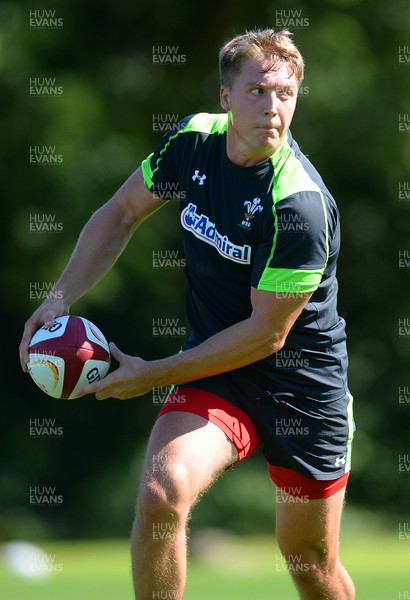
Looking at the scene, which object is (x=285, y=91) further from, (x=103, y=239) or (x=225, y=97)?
(x=103, y=239)

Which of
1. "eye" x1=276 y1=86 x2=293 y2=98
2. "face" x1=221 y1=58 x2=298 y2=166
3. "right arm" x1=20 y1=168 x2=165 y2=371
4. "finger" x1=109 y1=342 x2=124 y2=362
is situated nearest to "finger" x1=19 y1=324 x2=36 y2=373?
"right arm" x1=20 y1=168 x2=165 y2=371

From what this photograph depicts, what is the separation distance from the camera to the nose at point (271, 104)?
15.7 ft

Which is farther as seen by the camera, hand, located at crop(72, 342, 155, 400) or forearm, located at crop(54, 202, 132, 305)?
forearm, located at crop(54, 202, 132, 305)

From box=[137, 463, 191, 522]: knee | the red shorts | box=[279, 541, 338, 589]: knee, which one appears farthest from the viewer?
box=[279, 541, 338, 589]: knee

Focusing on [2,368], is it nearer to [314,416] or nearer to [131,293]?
[131,293]

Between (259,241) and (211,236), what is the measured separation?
0.25 metres

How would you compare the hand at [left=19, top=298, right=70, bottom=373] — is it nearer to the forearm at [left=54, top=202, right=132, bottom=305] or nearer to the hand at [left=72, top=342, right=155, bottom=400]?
the forearm at [left=54, top=202, right=132, bottom=305]

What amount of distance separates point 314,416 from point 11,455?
10.6 m

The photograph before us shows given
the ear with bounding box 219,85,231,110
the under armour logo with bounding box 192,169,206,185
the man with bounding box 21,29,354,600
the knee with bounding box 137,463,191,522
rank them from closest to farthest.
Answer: the knee with bounding box 137,463,191,522 → the man with bounding box 21,29,354,600 → the ear with bounding box 219,85,231,110 → the under armour logo with bounding box 192,169,206,185

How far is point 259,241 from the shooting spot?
16.0 feet

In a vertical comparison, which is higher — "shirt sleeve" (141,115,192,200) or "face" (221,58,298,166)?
"face" (221,58,298,166)

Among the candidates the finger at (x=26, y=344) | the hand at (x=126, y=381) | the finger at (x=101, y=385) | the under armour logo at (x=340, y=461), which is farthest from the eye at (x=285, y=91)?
the under armour logo at (x=340, y=461)

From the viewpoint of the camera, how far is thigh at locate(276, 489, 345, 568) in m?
5.18

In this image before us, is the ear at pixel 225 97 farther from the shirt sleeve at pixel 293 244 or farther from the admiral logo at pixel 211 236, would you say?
the shirt sleeve at pixel 293 244
